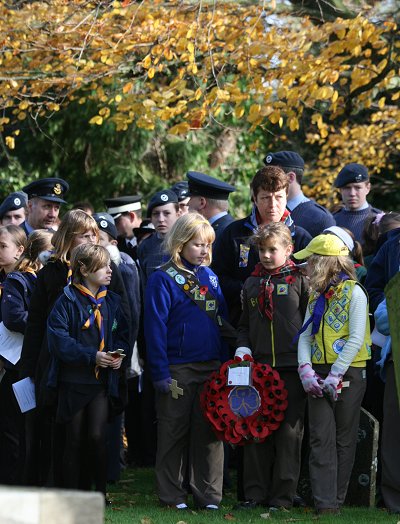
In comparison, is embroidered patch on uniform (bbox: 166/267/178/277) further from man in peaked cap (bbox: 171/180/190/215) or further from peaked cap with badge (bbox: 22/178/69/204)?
man in peaked cap (bbox: 171/180/190/215)

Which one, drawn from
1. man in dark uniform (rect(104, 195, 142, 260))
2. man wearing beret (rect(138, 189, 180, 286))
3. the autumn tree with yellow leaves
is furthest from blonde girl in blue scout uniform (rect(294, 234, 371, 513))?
the autumn tree with yellow leaves

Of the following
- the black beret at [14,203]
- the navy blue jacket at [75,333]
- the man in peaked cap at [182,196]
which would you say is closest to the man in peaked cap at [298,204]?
the navy blue jacket at [75,333]

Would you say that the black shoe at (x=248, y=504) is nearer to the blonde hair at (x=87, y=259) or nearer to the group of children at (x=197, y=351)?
the group of children at (x=197, y=351)

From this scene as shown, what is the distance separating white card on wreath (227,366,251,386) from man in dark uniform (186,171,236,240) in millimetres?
1895

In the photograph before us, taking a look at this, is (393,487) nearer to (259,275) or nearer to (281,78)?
(259,275)

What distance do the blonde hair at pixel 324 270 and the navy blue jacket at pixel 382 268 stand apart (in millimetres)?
482

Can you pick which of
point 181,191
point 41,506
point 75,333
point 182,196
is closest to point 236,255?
point 75,333

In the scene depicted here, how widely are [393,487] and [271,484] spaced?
0.87 m

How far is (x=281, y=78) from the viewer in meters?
13.0

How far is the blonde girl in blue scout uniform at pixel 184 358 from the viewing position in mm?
7840

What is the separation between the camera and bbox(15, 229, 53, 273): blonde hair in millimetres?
8398

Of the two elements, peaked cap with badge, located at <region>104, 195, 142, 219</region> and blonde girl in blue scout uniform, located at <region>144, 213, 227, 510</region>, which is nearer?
blonde girl in blue scout uniform, located at <region>144, 213, 227, 510</region>

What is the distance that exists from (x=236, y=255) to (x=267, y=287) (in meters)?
0.64

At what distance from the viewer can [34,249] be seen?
8.44 metres
